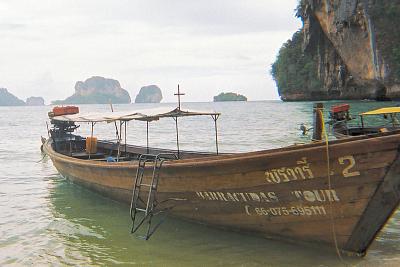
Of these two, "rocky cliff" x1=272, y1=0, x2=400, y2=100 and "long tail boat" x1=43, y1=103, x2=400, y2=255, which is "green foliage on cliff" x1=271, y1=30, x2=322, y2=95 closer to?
"rocky cliff" x1=272, y1=0, x2=400, y2=100

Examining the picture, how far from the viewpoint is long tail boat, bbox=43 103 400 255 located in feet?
18.6

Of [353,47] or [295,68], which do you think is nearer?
[353,47]

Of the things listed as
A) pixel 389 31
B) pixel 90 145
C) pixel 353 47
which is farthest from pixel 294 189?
pixel 353 47

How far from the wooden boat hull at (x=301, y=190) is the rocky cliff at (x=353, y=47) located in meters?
48.9

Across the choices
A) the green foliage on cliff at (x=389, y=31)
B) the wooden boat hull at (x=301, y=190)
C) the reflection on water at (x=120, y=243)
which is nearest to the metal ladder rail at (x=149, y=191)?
the wooden boat hull at (x=301, y=190)

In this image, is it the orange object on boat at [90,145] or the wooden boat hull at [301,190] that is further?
the orange object on boat at [90,145]

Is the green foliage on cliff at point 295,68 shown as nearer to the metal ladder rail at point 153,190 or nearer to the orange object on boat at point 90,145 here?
the orange object on boat at point 90,145

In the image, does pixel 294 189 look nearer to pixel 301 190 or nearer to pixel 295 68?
pixel 301 190

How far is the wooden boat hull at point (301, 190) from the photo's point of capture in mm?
5656

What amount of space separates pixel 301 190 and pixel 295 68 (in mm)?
85859

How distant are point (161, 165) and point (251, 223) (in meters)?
1.88

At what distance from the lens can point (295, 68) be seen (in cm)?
8875

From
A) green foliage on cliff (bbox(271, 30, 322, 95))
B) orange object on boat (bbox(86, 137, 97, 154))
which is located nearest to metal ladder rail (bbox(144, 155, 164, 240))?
orange object on boat (bbox(86, 137, 97, 154))

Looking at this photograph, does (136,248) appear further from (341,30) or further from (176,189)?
(341,30)
